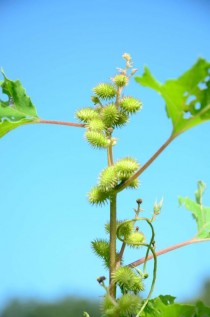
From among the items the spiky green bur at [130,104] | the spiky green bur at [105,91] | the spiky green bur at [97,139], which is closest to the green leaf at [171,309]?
the spiky green bur at [97,139]

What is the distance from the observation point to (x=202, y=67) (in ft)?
6.94

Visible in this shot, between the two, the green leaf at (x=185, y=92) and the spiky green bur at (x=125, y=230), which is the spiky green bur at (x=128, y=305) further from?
the green leaf at (x=185, y=92)

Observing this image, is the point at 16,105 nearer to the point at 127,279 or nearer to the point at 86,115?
the point at 86,115

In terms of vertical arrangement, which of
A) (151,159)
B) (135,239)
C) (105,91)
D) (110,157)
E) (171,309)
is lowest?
(171,309)

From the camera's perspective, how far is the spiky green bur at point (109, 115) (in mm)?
2684

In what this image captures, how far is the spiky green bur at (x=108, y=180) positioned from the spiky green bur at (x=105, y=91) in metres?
0.42

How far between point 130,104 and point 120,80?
14cm

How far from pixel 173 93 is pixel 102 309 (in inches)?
39.4

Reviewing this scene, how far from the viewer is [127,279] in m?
2.48

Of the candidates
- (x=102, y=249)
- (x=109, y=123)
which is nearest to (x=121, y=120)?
(x=109, y=123)

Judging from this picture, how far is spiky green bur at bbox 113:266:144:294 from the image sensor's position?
8.13 ft

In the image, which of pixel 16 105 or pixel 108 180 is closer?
pixel 108 180

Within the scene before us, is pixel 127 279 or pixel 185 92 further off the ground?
pixel 185 92

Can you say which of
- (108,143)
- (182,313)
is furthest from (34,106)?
(182,313)
